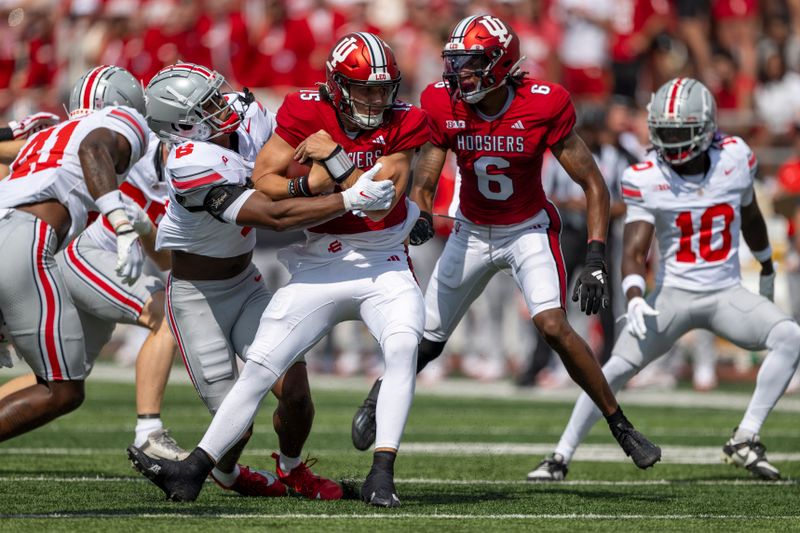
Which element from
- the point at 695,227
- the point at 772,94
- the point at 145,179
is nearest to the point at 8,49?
the point at 772,94

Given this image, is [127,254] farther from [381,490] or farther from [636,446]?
[636,446]

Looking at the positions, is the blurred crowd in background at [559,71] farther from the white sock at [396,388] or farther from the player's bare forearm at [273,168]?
the white sock at [396,388]

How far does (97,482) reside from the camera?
660 cm

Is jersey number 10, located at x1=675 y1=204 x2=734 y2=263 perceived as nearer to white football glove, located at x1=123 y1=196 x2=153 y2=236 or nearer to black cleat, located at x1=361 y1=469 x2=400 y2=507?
black cleat, located at x1=361 y1=469 x2=400 y2=507

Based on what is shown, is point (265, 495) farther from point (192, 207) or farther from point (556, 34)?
point (556, 34)

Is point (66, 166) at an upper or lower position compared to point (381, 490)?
upper

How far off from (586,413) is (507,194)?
119cm

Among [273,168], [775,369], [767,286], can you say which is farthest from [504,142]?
[767,286]

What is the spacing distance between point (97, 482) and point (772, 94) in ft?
29.7

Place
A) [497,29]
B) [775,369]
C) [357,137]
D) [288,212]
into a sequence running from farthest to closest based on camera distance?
[775,369] < [497,29] < [357,137] < [288,212]

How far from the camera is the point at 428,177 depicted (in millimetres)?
6738


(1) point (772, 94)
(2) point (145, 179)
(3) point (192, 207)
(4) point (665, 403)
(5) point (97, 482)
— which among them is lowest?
(4) point (665, 403)

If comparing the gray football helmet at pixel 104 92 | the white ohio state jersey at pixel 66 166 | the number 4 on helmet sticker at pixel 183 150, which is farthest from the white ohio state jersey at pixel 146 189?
the number 4 on helmet sticker at pixel 183 150

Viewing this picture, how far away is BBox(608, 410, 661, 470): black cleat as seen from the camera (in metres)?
6.28
